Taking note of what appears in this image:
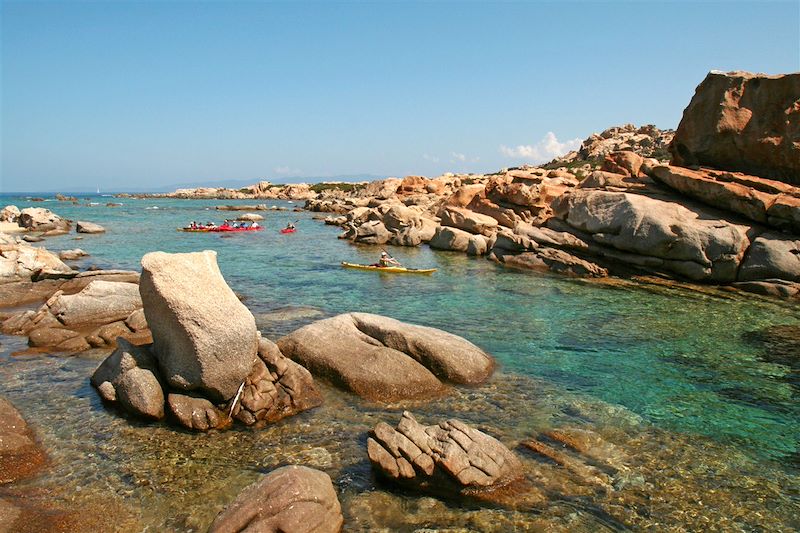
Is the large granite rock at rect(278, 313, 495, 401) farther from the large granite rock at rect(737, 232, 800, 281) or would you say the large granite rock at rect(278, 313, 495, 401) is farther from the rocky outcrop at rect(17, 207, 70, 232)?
the rocky outcrop at rect(17, 207, 70, 232)

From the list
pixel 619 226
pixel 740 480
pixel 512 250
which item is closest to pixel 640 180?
pixel 619 226

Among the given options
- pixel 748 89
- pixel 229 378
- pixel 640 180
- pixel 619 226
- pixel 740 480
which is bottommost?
pixel 740 480

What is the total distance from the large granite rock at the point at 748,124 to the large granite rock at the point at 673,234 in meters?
4.92

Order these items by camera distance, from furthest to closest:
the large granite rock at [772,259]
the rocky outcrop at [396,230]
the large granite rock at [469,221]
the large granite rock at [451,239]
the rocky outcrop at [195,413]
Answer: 1. the rocky outcrop at [396,230]
2. the large granite rock at [469,221]
3. the large granite rock at [451,239]
4. the large granite rock at [772,259]
5. the rocky outcrop at [195,413]

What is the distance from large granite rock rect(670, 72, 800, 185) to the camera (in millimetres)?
29422

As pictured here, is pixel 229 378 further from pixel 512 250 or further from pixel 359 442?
pixel 512 250

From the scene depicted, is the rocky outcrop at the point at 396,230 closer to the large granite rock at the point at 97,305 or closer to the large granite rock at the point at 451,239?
the large granite rock at the point at 451,239

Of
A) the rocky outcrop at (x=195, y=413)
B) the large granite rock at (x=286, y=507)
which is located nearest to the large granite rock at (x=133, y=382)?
the rocky outcrop at (x=195, y=413)

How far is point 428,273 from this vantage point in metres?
33.4

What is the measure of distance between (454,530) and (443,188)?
85.0 metres

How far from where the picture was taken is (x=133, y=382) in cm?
1166

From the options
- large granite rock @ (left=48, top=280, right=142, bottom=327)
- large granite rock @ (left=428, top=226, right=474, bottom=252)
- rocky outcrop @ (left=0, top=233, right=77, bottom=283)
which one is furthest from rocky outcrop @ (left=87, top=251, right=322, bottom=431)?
large granite rock @ (left=428, top=226, right=474, bottom=252)

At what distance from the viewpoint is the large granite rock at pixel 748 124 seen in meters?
29.4

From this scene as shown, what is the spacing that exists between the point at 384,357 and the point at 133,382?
6.11m
